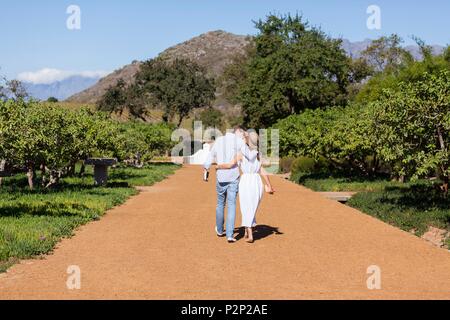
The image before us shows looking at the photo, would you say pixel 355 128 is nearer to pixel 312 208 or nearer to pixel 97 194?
pixel 312 208

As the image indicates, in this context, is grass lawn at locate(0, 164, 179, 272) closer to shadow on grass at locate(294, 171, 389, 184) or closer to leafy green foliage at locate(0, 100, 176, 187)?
leafy green foliage at locate(0, 100, 176, 187)

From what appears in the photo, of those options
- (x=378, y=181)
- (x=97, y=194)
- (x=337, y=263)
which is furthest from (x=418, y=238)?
(x=378, y=181)

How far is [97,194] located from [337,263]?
36.8 feet

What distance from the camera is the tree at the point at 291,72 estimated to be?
45.7 m

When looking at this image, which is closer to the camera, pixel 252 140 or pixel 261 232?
pixel 252 140

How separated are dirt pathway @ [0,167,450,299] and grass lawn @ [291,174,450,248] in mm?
648

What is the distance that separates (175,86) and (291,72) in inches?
1225

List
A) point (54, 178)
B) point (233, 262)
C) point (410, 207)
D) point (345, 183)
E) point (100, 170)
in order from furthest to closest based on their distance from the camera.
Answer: point (345, 183) < point (100, 170) < point (54, 178) < point (410, 207) < point (233, 262)

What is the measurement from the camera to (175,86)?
74.1m

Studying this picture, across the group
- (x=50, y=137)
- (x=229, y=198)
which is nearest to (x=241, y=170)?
(x=229, y=198)

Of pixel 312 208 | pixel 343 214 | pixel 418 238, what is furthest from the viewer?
pixel 312 208

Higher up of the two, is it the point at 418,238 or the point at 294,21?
the point at 294,21

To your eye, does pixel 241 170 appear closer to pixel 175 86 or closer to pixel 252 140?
pixel 252 140

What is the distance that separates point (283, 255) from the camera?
31.9ft
